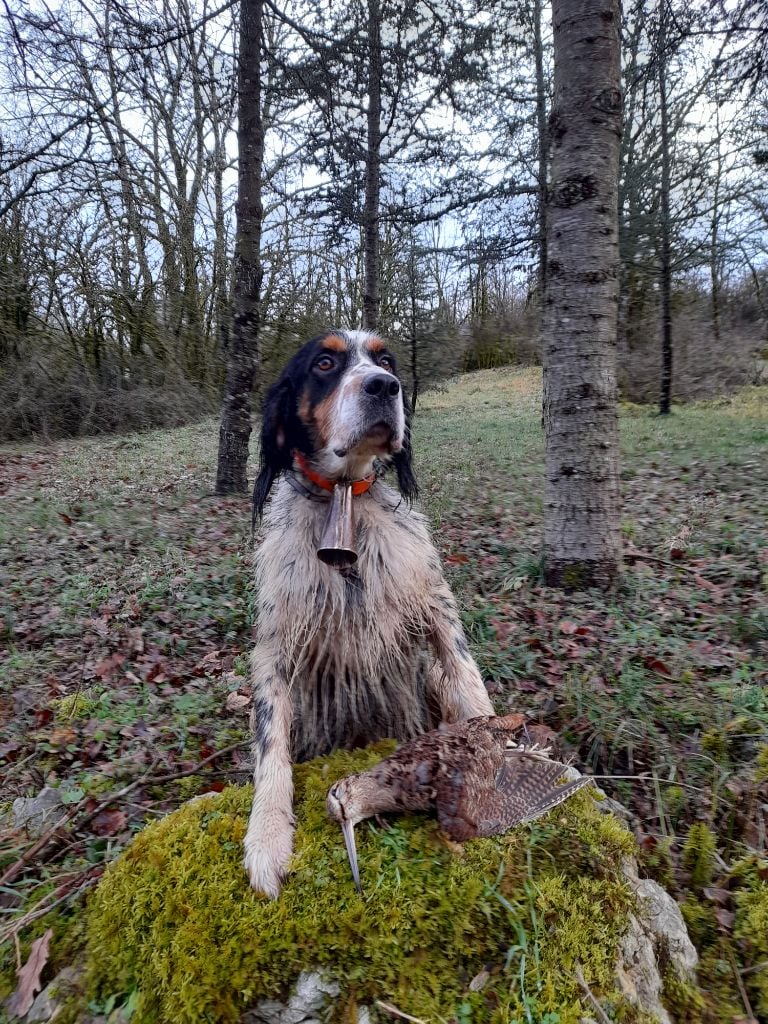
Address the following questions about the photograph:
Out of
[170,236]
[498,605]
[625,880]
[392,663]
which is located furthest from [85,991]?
[170,236]

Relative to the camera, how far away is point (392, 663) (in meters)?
2.30

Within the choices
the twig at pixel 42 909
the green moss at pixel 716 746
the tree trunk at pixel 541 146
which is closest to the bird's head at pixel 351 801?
the twig at pixel 42 909

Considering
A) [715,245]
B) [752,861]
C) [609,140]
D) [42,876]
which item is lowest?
[42,876]

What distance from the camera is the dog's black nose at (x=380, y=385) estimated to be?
89.4 inches

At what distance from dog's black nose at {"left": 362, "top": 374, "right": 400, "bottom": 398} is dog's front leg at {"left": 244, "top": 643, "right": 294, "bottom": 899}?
1.06 metres

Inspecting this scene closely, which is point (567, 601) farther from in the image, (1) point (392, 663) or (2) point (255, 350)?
(2) point (255, 350)

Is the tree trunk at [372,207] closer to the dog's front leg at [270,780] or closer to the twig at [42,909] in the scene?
the dog's front leg at [270,780]

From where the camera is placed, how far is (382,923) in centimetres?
149

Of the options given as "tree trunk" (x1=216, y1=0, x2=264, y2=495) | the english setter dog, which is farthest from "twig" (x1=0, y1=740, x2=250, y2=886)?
"tree trunk" (x1=216, y1=0, x2=264, y2=495)

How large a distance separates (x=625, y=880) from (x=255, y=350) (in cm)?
765

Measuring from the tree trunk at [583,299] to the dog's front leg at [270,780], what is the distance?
2951 mm

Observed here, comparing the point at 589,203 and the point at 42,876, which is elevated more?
the point at 589,203

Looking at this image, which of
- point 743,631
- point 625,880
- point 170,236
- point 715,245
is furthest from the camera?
point 170,236

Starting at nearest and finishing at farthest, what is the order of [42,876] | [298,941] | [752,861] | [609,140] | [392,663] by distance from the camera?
[298,941], [752,861], [42,876], [392,663], [609,140]
